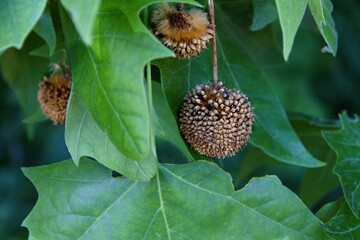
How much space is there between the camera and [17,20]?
2.15 ft

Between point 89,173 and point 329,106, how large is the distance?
2424 mm

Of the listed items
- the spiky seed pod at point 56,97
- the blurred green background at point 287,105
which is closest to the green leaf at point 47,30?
the spiky seed pod at point 56,97

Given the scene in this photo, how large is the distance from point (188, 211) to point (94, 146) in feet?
0.42

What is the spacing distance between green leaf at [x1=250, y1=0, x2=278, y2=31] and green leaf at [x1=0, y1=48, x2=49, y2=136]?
1.34 ft

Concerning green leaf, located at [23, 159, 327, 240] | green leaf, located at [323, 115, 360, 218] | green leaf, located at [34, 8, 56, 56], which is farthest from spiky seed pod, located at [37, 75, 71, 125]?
green leaf, located at [323, 115, 360, 218]

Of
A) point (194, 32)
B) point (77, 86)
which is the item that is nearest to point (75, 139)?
point (77, 86)

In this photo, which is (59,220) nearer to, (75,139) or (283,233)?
(75,139)

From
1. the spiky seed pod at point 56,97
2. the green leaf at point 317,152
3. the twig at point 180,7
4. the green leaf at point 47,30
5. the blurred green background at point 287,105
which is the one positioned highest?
the twig at point 180,7

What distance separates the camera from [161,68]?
79cm

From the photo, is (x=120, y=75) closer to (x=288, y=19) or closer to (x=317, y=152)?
(x=288, y=19)

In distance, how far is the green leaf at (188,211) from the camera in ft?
2.49

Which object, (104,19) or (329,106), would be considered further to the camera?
(329,106)

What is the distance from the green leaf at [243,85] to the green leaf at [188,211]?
85 millimetres

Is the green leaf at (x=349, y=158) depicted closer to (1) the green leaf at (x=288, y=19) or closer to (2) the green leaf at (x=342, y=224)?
(2) the green leaf at (x=342, y=224)
